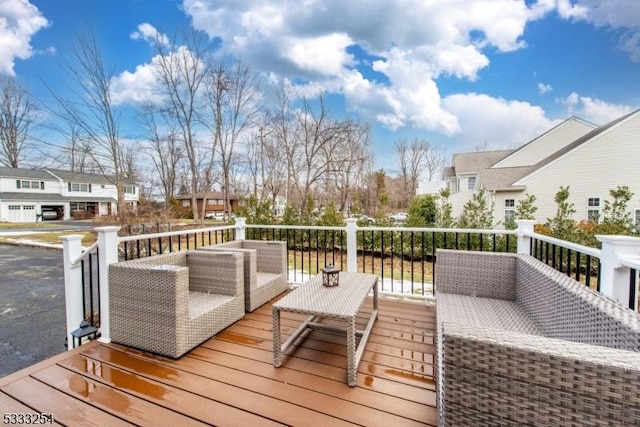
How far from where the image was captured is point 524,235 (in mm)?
3055

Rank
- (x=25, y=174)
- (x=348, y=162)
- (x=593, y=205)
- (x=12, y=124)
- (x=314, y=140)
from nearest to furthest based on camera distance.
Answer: (x=593, y=205) → (x=314, y=140) → (x=348, y=162) → (x=12, y=124) → (x=25, y=174)

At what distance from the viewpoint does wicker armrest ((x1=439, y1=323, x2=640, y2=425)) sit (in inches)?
32.2

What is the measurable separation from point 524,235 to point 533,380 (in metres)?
2.59

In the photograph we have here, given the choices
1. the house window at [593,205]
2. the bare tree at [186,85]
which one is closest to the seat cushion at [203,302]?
A: the bare tree at [186,85]

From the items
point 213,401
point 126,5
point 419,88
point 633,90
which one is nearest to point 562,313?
point 213,401

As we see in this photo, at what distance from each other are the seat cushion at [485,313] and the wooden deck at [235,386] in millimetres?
367

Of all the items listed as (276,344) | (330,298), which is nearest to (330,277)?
(330,298)

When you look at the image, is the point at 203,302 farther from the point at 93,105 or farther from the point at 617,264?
the point at 93,105

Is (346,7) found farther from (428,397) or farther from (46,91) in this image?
(46,91)

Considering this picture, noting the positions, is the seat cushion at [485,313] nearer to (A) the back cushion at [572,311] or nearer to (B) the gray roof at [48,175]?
(A) the back cushion at [572,311]

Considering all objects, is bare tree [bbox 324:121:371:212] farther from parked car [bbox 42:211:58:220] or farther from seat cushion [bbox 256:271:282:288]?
parked car [bbox 42:211:58:220]

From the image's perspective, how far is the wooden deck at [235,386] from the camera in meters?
1.68

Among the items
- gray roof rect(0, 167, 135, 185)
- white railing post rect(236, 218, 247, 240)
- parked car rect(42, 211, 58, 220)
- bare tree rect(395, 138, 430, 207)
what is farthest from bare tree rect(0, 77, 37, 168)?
bare tree rect(395, 138, 430, 207)

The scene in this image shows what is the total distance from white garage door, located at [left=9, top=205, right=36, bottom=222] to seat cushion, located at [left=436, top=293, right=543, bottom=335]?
33.0 metres
